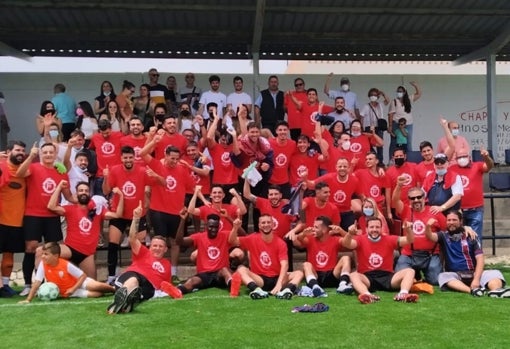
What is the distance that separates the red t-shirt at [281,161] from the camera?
31.3 feet

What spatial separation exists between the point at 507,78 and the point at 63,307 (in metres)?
15.0

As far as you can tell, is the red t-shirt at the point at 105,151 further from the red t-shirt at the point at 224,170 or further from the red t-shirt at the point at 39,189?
the red t-shirt at the point at 224,170

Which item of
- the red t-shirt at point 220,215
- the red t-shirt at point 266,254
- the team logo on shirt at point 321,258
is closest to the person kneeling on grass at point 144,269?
the red t-shirt at point 220,215

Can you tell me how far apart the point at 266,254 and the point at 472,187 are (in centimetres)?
364

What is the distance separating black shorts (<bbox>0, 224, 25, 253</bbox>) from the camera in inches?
313

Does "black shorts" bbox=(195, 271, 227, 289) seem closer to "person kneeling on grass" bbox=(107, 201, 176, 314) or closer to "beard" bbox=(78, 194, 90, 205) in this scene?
"person kneeling on grass" bbox=(107, 201, 176, 314)

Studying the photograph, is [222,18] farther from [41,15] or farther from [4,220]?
[4,220]

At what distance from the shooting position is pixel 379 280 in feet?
25.4

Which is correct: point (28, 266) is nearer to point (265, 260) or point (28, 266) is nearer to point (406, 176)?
point (265, 260)

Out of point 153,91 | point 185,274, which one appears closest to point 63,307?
point 185,274

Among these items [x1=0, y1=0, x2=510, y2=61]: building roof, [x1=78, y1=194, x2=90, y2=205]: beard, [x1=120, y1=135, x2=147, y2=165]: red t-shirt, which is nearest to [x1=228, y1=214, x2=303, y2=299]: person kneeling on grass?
[x1=78, y1=194, x2=90, y2=205]: beard

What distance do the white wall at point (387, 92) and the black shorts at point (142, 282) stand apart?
28.5 feet

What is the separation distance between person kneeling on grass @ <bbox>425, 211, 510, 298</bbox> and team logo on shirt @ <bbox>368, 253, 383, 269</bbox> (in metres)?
0.84

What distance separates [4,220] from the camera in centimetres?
795
